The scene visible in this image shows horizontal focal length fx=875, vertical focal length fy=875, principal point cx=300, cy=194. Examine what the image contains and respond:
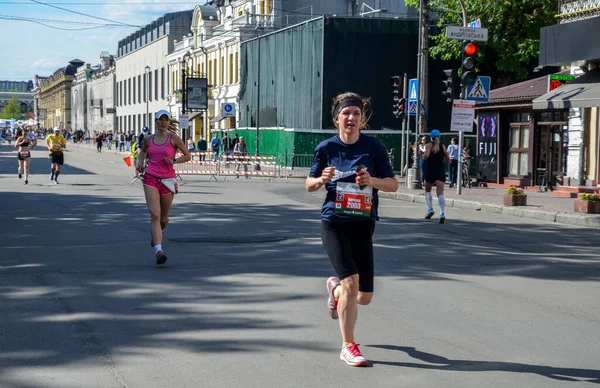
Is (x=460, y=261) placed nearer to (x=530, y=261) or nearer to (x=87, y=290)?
(x=530, y=261)

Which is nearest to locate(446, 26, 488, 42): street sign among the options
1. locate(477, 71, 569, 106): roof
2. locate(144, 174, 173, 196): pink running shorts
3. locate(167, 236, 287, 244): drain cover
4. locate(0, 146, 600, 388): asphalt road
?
locate(477, 71, 569, 106): roof

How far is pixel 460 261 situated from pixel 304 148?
2909cm

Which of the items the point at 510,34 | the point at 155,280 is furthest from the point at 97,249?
the point at 510,34

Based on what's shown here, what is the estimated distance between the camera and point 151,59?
281 ft

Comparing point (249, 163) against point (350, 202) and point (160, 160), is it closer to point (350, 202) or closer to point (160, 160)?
point (160, 160)

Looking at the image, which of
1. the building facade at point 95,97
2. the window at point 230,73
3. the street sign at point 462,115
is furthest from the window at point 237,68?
the building facade at point 95,97

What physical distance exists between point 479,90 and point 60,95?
Result: 146 meters

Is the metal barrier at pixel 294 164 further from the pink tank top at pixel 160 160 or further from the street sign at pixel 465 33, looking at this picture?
the pink tank top at pixel 160 160

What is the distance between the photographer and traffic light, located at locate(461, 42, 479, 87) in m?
22.5

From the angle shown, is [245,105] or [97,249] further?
[245,105]

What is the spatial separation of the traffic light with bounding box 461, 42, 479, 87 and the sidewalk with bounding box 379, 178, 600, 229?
10.1 ft

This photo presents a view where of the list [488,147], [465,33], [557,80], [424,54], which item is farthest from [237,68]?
[465,33]

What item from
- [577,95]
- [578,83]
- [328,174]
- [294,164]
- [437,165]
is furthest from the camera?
[294,164]

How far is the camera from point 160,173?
1048 centimetres
